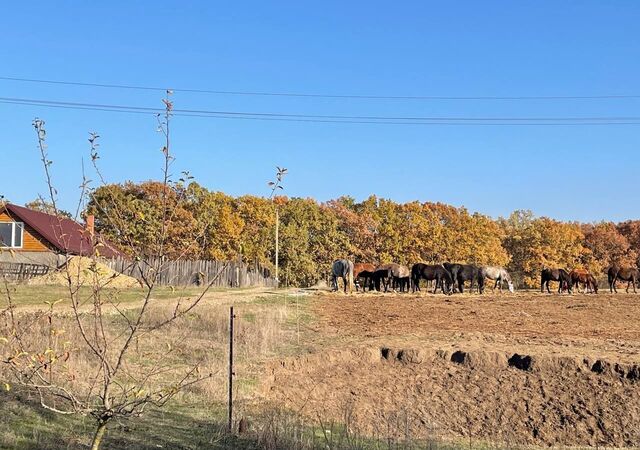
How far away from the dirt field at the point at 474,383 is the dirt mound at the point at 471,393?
2 centimetres

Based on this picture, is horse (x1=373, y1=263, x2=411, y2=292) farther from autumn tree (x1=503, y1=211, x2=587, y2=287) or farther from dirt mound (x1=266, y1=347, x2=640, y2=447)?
dirt mound (x1=266, y1=347, x2=640, y2=447)

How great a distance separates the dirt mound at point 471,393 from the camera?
12297 millimetres

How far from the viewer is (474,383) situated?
1455cm

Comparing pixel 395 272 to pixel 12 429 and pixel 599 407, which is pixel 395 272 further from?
pixel 12 429

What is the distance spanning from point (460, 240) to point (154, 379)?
5476 centimetres

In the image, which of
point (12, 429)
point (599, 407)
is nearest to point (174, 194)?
point (12, 429)

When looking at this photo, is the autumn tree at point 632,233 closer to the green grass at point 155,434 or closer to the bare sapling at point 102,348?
the bare sapling at point 102,348

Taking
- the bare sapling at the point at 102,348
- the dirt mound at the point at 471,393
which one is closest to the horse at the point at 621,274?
the dirt mound at the point at 471,393

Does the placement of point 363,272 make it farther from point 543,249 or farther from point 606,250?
point 606,250

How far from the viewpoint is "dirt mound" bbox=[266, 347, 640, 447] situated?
1230 centimetres

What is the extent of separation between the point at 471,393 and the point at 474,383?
0.46 meters

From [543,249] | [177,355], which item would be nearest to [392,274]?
[543,249]

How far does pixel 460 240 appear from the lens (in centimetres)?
6278

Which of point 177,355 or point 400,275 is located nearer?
point 177,355
